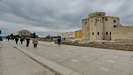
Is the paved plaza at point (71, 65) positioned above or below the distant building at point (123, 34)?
below

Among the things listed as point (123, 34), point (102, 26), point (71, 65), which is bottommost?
point (71, 65)

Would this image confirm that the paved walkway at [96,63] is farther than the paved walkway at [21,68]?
Yes

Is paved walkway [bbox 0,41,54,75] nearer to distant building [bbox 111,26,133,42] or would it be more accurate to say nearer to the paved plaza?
the paved plaza

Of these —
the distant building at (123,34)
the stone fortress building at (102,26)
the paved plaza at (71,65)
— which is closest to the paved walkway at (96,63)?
the paved plaza at (71,65)

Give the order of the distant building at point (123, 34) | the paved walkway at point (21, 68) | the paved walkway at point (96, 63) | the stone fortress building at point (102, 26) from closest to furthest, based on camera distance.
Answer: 1. the paved walkway at point (21, 68)
2. the paved walkway at point (96, 63)
3. the distant building at point (123, 34)
4. the stone fortress building at point (102, 26)

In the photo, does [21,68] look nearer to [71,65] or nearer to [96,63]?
[71,65]

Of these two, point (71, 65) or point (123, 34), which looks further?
point (123, 34)

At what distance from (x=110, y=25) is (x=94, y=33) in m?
7.19

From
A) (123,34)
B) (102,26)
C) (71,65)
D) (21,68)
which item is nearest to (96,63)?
(71,65)

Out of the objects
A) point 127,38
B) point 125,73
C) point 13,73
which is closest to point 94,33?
point 127,38

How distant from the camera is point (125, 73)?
9.41ft

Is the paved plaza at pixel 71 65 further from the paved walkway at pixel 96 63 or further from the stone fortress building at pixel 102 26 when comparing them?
the stone fortress building at pixel 102 26

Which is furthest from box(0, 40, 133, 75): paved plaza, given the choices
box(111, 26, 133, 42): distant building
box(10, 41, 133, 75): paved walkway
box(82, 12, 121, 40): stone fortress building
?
box(82, 12, 121, 40): stone fortress building

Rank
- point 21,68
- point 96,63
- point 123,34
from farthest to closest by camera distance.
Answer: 1. point 123,34
2. point 96,63
3. point 21,68
